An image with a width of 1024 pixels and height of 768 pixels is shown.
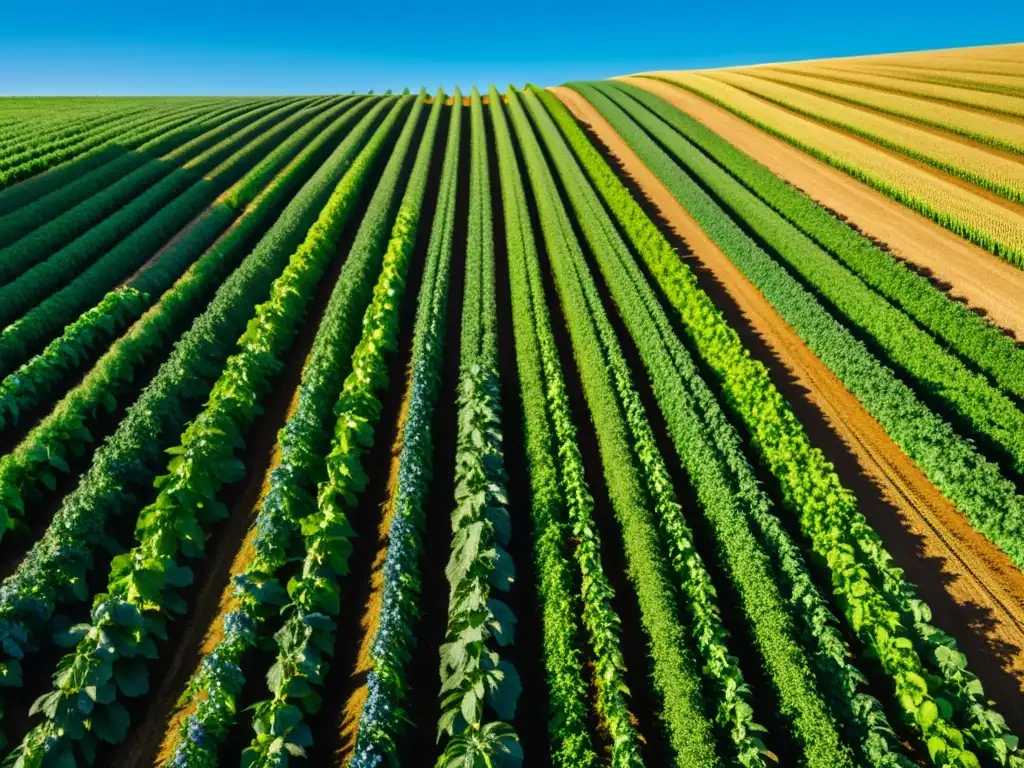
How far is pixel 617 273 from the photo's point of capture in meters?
23.2

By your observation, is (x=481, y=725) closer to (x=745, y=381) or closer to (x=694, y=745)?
(x=694, y=745)

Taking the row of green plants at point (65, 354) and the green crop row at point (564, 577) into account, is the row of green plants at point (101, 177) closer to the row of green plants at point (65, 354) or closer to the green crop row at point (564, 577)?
the row of green plants at point (65, 354)

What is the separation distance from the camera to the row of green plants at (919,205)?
23.2 meters

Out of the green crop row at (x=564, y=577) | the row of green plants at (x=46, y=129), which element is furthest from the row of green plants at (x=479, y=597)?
the row of green plants at (x=46, y=129)

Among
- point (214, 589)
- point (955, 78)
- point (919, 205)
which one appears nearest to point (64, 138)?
point (214, 589)

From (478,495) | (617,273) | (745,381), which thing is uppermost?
(617,273)

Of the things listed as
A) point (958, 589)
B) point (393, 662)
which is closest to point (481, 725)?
point (393, 662)

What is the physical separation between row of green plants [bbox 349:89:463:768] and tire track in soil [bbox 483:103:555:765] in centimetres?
216

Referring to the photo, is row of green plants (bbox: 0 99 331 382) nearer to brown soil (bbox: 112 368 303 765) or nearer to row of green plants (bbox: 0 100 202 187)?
row of green plants (bbox: 0 100 202 187)

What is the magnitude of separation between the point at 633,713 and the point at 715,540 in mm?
4286

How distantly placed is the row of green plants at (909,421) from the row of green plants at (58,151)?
1683 inches

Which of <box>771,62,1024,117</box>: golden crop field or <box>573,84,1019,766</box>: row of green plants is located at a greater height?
<box>771,62,1024,117</box>: golden crop field

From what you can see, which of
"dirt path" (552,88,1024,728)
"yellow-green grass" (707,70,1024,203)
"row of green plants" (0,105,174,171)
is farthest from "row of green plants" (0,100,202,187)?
"yellow-green grass" (707,70,1024,203)

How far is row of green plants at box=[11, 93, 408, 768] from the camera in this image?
909 cm
